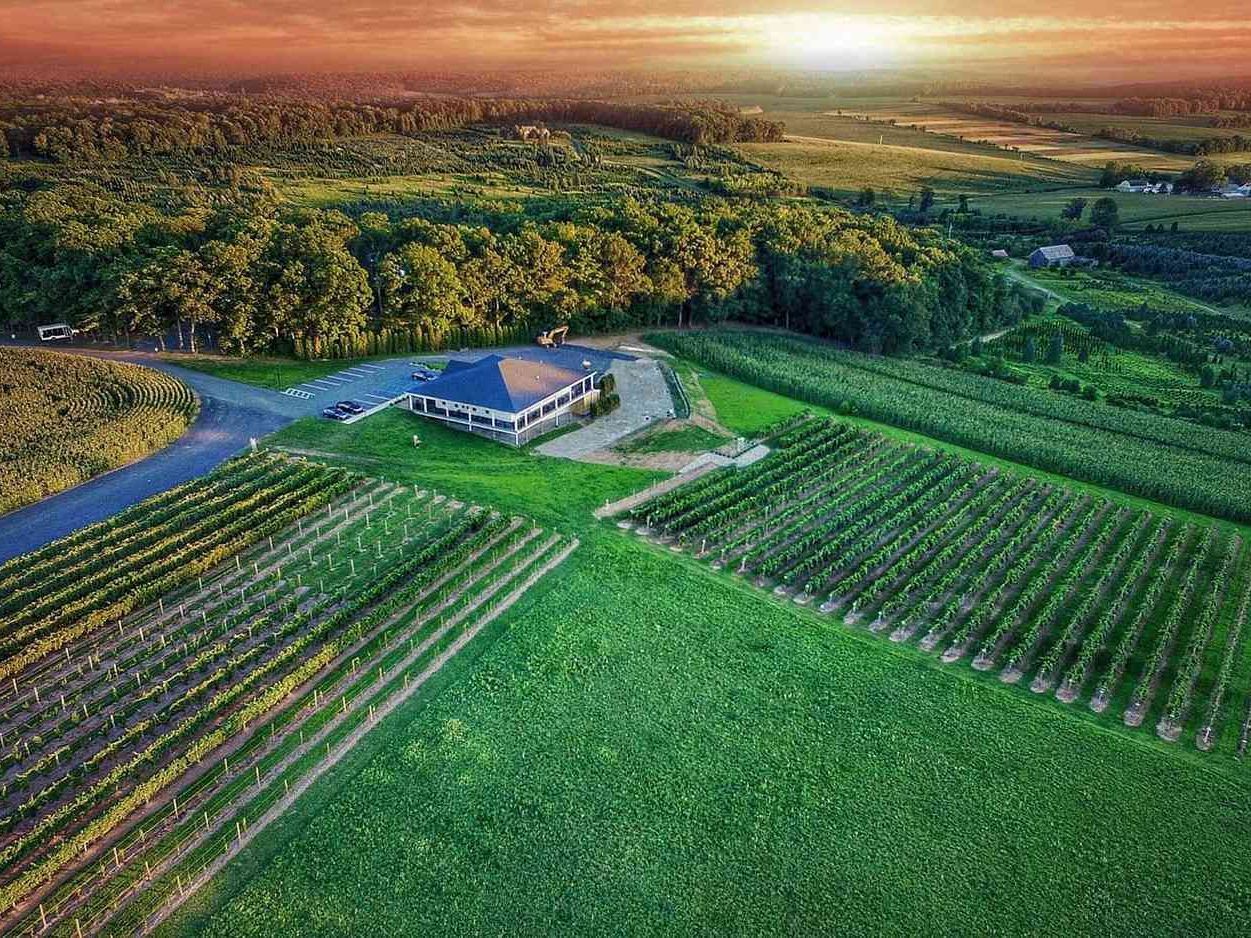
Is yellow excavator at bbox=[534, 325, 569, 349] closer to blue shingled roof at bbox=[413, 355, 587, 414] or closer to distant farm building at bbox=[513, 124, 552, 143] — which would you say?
blue shingled roof at bbox=[413, 355, 587, 414]

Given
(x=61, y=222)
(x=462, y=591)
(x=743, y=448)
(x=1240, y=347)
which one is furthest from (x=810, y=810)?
(x=1240, y=347)

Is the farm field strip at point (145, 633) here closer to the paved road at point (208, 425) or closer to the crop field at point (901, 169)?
the paved road at point (208, 425)

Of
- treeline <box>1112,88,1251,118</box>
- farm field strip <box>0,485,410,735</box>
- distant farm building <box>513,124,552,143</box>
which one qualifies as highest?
treeline <box>1112,88,1251,118</box>

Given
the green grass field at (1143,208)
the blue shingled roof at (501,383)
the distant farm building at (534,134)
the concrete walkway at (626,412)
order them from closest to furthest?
the concrete walkway at (626,412), the blue shingled roof at (501,383), the green grass field at (1143,208), the distant farm building at (534,134)

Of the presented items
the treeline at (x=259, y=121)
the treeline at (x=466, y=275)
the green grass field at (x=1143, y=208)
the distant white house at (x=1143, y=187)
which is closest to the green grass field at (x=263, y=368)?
the treeline at (x=466, y=275)

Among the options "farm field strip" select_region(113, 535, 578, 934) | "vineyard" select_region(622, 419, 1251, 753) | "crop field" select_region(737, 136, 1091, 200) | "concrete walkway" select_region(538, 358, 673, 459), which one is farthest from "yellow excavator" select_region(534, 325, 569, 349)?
"crop field" select_region(737, 136, 1091, 200)

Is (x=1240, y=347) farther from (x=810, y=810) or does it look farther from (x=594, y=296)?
(x=810, y=810)

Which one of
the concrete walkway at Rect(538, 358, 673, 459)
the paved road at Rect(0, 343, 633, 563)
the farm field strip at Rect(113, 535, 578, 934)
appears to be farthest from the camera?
the concrete walkway at Rect(538, 358, 673, 459)
